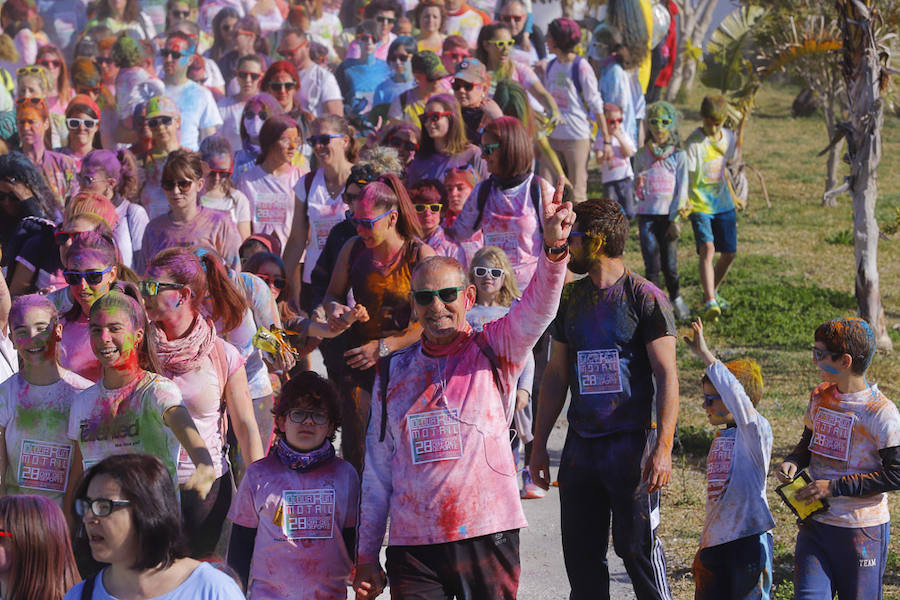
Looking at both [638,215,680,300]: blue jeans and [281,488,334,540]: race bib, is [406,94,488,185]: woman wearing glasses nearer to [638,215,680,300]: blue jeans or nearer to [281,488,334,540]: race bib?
[638,215,680,300]: blue jeans

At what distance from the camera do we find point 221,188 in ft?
29.8

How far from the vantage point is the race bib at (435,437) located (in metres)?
4.46

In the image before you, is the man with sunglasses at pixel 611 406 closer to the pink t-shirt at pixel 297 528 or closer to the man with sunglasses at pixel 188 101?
the pink t-shirt at pixel 297 528

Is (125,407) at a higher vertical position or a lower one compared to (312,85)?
lower

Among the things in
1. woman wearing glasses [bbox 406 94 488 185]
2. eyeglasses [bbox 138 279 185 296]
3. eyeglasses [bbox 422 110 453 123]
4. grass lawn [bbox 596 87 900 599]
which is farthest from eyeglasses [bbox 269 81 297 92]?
eyeglasses [bbox 138 279 185 296]

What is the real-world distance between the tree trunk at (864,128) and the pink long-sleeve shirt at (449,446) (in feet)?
19.3

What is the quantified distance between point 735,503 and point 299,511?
1788 millimetres

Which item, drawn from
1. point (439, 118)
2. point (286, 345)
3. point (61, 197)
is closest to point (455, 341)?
point (286, 345)

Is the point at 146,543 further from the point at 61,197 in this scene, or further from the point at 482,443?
the point at 61,197

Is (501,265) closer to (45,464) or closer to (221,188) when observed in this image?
(45,464)

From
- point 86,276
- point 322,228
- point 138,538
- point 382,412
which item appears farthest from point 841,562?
point 322,228

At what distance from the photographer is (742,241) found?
1608 centimetres

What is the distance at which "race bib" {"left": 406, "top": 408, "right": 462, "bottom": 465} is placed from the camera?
14.6ft

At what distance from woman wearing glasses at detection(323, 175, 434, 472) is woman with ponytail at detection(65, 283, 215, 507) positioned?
130cm
